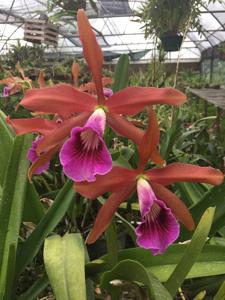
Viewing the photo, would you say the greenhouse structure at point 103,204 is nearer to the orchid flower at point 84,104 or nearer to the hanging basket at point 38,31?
the orchid flower at point 84,104

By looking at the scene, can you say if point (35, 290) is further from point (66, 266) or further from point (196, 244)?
point (196, 244)

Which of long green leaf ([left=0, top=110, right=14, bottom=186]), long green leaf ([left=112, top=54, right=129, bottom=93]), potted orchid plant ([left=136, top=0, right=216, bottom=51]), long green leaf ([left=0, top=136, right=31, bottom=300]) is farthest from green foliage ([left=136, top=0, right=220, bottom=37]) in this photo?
long green leaf ([left=0, top=136, right=31, bottom=300])

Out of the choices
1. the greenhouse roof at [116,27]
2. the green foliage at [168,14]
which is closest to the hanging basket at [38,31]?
the green foliage at [168,14]

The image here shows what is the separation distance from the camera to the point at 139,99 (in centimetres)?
56

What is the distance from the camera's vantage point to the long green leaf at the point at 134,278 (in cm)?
57

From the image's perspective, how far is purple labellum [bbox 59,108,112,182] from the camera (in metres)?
0.52

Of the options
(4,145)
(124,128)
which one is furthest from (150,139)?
(4,145)

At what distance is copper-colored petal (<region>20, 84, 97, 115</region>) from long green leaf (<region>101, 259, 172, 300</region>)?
0.21 m

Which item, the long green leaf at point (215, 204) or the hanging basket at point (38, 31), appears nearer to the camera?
the long green leaf at point (215, 204)

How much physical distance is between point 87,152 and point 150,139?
0.27 ft

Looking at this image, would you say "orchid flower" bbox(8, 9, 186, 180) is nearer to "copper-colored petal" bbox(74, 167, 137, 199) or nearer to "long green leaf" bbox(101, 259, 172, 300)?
"copper-colored petal" bbox(74, 167, 137, 199)

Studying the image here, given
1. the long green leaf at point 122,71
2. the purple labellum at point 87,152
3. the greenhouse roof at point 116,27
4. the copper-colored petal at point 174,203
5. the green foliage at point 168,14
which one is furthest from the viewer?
the greenhouse roof at point 116,27

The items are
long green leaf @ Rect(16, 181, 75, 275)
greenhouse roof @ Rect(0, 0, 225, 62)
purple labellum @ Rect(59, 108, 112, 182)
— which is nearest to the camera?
purple labellum @ Rect(59, 108, 112, 182)

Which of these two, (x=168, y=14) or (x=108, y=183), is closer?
(x=108, y=183)
